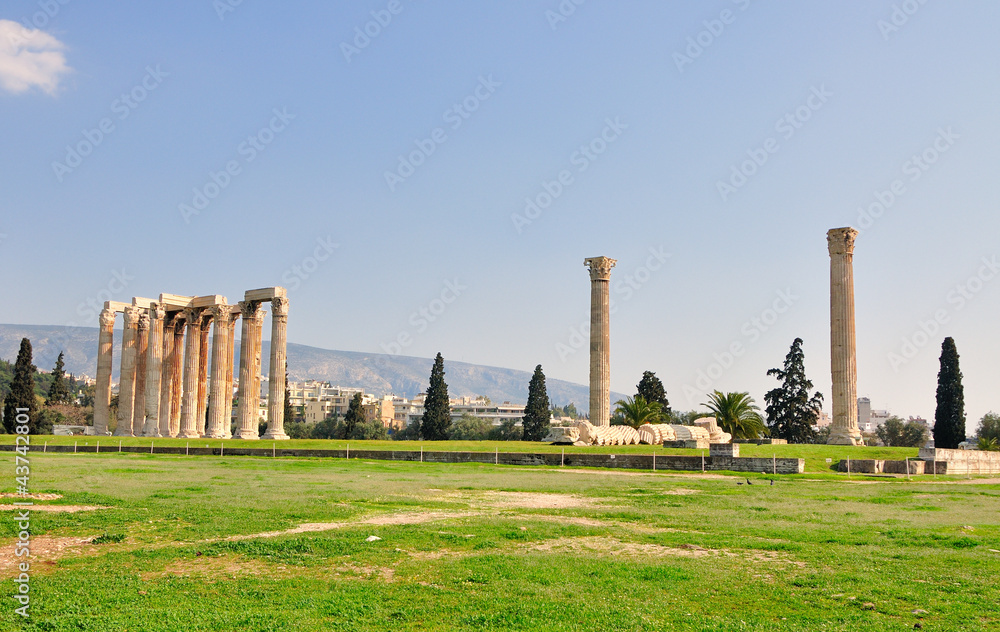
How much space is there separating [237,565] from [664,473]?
2508cm

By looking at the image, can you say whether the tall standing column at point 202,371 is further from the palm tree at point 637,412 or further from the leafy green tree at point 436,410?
the palm tree at point 637,412

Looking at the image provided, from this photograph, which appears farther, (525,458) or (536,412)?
(536,412)

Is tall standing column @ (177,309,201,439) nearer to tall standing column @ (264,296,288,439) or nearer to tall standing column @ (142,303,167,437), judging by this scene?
tall standing column @ (142,303,167,437)

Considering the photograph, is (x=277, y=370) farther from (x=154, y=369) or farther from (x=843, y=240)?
(x=843, y=240)

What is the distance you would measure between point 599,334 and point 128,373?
37454 millimetres

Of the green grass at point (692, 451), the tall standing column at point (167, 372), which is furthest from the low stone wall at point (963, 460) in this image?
the tall standing column at point (167, 372)

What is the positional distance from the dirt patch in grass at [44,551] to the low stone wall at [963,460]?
3234 cm

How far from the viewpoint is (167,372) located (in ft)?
221

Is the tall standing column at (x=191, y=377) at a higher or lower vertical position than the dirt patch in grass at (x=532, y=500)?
higher

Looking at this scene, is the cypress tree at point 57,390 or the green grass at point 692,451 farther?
the cypress tree at point 57,390

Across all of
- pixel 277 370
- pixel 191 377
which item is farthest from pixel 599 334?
pixel 191 377

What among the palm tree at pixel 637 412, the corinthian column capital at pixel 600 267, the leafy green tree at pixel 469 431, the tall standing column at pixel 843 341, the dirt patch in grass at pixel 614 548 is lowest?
the leafy green tree at pixel 469 431

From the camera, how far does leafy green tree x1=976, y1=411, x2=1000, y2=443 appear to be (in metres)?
87.4

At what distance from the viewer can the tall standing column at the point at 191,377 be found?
6531 centimetres
